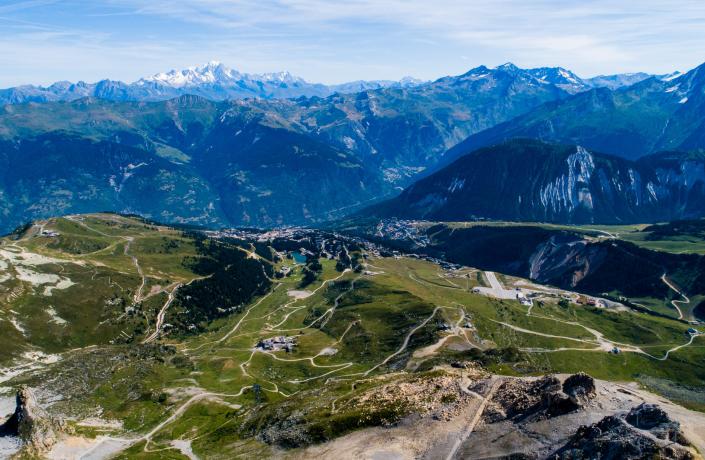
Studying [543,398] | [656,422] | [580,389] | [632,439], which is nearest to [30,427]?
[543,398]

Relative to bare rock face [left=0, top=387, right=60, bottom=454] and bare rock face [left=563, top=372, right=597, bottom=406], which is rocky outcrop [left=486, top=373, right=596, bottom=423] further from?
bare rock face [left=0, top=387, right=60, bottom=454]

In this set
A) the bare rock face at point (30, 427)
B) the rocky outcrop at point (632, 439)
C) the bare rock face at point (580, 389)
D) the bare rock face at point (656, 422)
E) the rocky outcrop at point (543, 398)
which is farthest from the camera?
the bare rock face at point (30, 427)

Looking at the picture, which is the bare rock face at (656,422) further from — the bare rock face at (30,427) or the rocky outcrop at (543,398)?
the bare rock face at (30,427)

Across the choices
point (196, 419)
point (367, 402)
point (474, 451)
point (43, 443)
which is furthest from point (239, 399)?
point (474, 451)

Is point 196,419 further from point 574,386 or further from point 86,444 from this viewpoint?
point 574,386

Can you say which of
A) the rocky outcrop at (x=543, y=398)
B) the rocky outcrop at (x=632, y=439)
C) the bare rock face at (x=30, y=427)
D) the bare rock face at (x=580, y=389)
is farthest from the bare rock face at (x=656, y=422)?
the bare rock face at (x=30, y=427)

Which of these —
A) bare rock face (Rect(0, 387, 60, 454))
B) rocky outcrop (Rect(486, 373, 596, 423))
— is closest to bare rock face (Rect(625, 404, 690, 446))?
rocky outcrop (Rect(486, 373, 596, 423))

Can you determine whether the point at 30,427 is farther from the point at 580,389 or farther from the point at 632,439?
the point at 632,439
